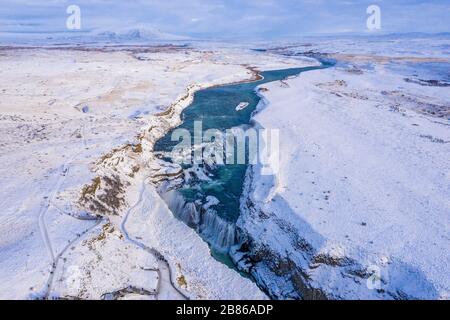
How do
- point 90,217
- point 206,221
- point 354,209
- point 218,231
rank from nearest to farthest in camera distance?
point 90,217 → point 354,209 → point 218,231 → point 206,221

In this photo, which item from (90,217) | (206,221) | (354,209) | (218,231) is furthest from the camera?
(206,221)

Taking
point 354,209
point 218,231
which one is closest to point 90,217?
point 218,231

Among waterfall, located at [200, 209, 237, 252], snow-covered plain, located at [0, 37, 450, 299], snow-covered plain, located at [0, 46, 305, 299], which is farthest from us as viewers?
waterfall, located at [200, 209, 237, 252]

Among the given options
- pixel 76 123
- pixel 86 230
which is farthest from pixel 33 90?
pixel 86 230

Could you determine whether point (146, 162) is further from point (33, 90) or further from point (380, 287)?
point (33, 90)

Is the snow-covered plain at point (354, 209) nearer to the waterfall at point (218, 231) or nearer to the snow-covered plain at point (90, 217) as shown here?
the waterfall at point (218, 231)

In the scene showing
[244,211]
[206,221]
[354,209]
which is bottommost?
[206,221]

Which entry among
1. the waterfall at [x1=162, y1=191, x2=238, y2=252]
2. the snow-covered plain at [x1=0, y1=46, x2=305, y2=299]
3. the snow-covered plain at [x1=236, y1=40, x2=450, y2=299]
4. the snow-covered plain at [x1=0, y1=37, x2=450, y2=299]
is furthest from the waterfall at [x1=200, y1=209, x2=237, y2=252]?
the snow-covered plain at [x1=236, y1=40, x2=450, y2=299]

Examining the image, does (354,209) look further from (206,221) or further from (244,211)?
(206,221)

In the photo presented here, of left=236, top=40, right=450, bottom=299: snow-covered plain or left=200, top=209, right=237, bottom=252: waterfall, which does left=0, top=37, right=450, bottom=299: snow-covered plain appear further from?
left=200, top=209, right=237, bottom=252: waterfall

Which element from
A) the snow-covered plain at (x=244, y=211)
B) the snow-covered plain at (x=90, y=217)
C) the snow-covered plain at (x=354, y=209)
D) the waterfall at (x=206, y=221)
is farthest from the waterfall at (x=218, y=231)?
the snow-covered plain at (x=354, y=209)

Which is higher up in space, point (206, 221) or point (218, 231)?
point (206, 221)
